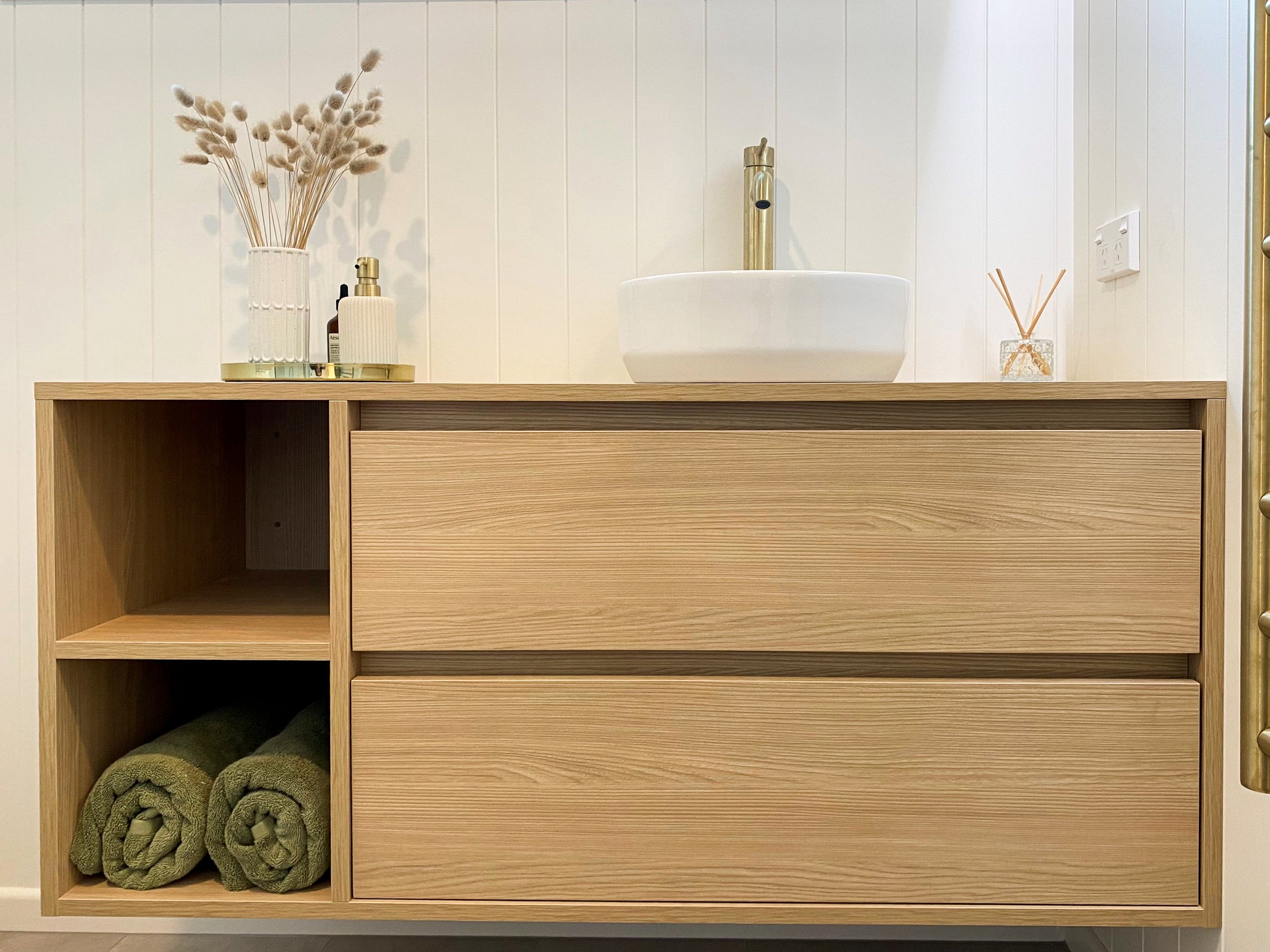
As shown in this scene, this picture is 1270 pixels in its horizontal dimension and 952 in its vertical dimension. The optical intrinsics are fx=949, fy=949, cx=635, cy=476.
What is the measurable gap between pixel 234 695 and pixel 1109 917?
3.62ft

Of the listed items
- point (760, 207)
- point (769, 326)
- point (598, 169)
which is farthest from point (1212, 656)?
point (598, 169)

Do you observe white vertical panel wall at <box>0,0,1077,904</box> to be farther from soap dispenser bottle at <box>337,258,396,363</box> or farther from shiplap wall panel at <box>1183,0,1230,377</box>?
shiplap wall panel at <box>1183,0,1230,377</box>

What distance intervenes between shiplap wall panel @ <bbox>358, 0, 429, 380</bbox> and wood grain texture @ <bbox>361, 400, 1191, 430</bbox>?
1.49 ft

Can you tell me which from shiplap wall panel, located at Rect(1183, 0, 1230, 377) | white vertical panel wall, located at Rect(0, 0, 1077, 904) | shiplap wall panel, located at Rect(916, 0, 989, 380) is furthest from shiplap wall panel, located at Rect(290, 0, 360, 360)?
shiplap wall panel, located at Rect(1183, 0, 1230, 377)

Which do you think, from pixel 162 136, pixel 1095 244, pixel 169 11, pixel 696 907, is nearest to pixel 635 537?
pixel 696 907

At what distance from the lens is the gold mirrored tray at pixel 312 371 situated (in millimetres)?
1132

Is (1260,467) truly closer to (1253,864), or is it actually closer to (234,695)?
(1253,864)

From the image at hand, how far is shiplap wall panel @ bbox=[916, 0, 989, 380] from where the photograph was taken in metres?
1.39

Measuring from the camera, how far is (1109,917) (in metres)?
0.98

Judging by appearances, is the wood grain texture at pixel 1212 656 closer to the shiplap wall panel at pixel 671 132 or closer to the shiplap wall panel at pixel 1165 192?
the shiplap wall panel at pixel 1165 192

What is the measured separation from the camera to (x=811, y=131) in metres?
1.39

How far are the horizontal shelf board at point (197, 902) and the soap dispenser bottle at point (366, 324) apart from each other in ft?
2.09

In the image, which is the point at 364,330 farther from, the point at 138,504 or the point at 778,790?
the point at 778,790

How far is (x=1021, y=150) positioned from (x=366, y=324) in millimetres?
967
